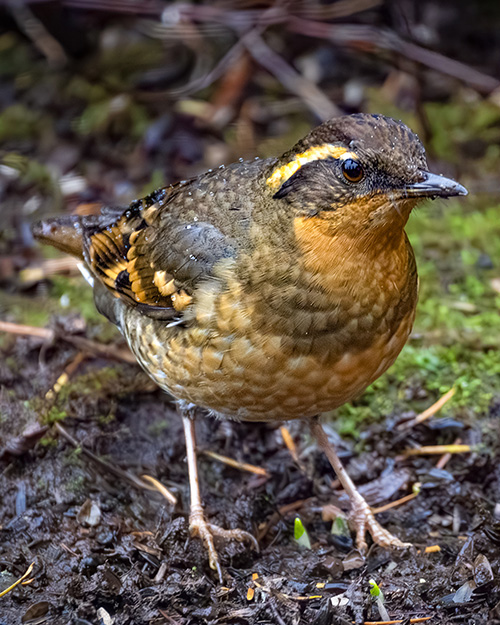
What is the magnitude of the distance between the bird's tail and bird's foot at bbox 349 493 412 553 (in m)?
2.19

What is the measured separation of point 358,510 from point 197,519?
86cm

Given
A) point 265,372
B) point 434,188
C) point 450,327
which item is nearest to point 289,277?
point 265,372

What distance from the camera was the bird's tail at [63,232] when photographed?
4736mm

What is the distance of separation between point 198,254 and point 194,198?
1.25 ft

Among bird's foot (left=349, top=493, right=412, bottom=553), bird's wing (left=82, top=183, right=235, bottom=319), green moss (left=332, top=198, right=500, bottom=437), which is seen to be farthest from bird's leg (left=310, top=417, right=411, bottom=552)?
bird's wing (left=82, top=183, right=235, bottom=319)

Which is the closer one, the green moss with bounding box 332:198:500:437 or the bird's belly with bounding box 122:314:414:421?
the bird's belly with bounding box 122:314:414:421

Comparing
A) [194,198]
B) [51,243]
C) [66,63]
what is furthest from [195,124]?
[194,198]

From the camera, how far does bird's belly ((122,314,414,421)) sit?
11.4 ft

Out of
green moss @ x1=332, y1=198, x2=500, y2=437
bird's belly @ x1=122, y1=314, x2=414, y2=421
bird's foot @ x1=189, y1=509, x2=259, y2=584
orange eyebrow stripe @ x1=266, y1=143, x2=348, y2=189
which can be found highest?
orange eyebrow stripe @ x1=266, y1=143, x2=348, y2=189

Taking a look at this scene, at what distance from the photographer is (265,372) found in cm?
348

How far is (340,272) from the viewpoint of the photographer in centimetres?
333

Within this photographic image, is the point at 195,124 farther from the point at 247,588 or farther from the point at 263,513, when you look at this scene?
the point at 247,588

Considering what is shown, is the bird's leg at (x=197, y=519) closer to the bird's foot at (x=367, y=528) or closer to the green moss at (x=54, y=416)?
the bird's foot at (x=367, y=528)

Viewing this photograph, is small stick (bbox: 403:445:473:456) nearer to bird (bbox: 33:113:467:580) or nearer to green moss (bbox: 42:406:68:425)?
bird (bbox: 33:113:467:580)
